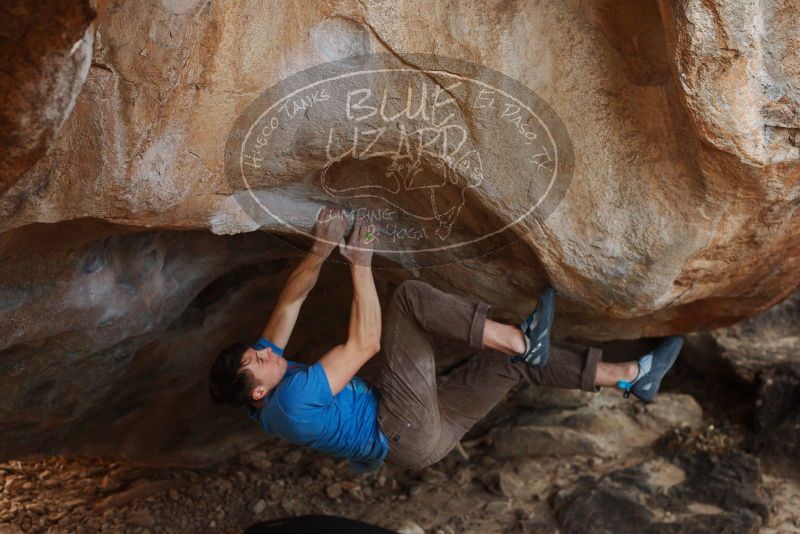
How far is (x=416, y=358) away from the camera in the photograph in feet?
10.2

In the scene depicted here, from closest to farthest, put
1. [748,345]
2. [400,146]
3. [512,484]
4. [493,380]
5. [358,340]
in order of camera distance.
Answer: [400,146], [358,340], [493,380], [512,484], [748,345]

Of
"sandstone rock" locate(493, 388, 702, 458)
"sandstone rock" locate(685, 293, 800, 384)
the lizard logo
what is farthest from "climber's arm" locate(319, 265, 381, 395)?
"sandstone rock" locate(685, 293, 800, 384)

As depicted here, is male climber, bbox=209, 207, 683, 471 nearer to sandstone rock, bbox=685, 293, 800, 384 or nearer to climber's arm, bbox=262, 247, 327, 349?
climber's arm, bbox=262, 247, 327, 349

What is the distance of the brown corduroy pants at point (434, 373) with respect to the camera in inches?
116

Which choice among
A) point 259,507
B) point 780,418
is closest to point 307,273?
point 259,507

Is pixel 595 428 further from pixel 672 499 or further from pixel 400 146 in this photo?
pixel 400 146

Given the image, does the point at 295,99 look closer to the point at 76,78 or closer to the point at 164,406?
the point at 76,78

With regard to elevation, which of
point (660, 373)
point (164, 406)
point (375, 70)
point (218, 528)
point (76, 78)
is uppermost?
point (375, 70)

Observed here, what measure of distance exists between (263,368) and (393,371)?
0.48m

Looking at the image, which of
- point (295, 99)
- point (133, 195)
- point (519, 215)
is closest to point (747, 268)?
point (519, 215)

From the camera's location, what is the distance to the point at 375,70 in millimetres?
2475

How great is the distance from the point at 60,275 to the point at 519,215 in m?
1.47

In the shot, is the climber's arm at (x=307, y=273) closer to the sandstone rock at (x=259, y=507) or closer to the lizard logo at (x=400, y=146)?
the lizard logo at (x=400, y=146)

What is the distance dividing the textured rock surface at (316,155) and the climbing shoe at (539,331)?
7cm
